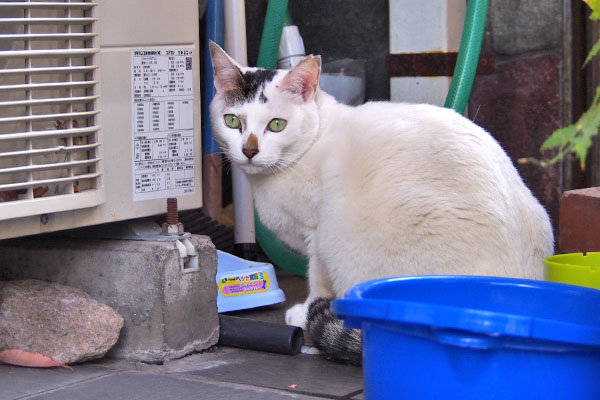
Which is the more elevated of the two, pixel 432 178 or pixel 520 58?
pixel 520 58

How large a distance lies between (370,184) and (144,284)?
743mm

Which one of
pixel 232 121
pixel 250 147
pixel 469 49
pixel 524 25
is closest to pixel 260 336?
pixel 250 147

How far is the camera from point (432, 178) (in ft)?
8.18

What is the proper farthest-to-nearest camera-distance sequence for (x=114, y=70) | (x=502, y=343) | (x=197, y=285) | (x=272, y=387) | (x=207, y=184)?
(x=207, y=184), (x=197, y=285), (x=114, y=70), (x=272, y=387), (x=502, y=343)

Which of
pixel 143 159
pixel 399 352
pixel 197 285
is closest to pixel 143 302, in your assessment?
pixel 197 285

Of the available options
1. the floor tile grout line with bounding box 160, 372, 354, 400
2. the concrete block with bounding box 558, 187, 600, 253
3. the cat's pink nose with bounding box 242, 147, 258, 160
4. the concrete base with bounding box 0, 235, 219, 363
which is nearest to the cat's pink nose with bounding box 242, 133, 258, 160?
the cat's pink nose with bounding box 242, 147, 258, 160

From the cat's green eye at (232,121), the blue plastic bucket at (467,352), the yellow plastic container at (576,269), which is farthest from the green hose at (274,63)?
the blue plastic bucket at (467,352)

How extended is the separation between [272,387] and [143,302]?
49cm

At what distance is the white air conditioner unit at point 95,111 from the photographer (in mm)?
2143

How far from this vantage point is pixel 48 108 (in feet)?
7.41

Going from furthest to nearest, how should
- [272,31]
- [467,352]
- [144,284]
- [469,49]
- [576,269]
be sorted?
[272,31]
[469,49]
[144,284]
[576,269]
[467,352]

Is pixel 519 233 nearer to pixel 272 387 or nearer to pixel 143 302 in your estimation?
pixel 272 387

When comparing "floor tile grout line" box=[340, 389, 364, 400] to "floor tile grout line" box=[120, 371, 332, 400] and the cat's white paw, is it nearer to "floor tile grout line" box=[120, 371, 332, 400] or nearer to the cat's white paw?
"floor tile grout line" box=[120, 371, 332, 400]

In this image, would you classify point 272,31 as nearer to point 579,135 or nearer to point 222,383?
point 222,383
